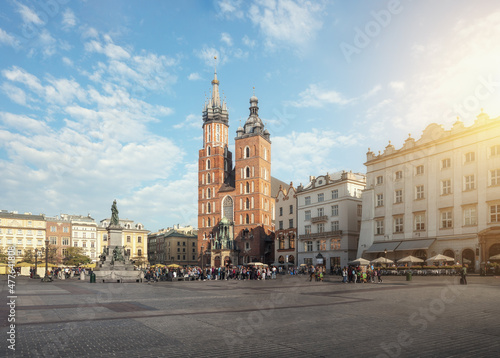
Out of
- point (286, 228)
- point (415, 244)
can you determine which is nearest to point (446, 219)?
point (415, 244)

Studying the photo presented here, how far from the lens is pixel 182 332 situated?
11484 millimetres

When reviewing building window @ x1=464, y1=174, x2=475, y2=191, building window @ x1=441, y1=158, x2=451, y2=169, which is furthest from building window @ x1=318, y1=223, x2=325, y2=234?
building window @ x1=464, y1=174, x2=475, y2=191

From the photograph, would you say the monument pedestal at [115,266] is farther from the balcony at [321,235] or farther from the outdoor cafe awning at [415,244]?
the outdoor cafe awning at [415,244]

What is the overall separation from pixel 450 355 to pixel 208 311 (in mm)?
9738

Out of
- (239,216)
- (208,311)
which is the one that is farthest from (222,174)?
(208,311)

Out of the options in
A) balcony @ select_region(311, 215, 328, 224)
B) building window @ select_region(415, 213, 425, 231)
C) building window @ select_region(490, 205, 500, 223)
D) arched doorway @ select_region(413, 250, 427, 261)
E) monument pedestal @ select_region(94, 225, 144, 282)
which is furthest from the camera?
balcony @ select_region(311, 215, 328, 224)

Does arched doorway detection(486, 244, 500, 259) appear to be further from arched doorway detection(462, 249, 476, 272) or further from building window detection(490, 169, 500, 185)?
building window detection(490, 169, 500, 185)

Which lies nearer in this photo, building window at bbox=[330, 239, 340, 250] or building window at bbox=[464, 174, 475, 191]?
building window at bbox=[464, 174, 475, 191]

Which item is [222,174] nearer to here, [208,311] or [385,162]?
[385,162]

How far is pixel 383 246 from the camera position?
52375 mm

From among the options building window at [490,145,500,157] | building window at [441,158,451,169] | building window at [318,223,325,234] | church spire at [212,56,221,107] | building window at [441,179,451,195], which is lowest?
building window at [318,223,325,234]

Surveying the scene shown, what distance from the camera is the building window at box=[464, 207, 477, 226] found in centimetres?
4298

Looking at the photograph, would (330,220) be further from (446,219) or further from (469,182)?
(469,182)

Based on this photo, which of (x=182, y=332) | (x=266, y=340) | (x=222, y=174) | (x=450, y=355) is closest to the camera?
(x=450, y=355)
